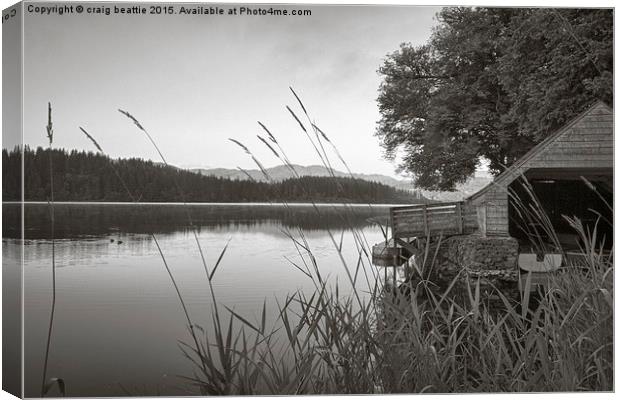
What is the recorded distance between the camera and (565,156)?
142 inches

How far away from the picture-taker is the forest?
2713 millimetres

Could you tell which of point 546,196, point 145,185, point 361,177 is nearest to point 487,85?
point 546,196

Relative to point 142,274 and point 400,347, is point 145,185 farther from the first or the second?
point 400,347

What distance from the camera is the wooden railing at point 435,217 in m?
3.33

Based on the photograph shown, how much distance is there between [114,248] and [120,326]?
0.59m

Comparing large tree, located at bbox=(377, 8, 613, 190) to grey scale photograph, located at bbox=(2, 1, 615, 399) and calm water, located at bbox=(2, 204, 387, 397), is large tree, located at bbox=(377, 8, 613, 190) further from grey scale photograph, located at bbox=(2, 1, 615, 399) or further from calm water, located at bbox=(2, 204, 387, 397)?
calm water, located at bbox=(2, 204, 387, 397)

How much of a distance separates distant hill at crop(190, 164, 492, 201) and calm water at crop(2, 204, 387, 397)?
18 centimetres

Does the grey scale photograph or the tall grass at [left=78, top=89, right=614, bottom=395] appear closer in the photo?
the tall grass at [left=78, top=89, right=614, bottom=395]

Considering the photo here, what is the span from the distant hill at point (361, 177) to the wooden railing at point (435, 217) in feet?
0.29

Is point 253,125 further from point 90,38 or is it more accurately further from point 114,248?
point 114,248

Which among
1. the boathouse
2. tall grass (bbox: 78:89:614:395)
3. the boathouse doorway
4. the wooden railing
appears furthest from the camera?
the wooden railing

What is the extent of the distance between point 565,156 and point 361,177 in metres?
1.37

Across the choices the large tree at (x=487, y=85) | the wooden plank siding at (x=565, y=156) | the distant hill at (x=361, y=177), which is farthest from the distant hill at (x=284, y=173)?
the wooden plank siding at (x=565, y=156)

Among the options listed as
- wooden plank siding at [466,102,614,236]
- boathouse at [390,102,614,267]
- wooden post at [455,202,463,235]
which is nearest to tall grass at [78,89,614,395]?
boathouse at [390,102,614,267]
